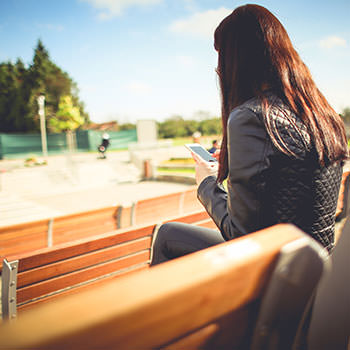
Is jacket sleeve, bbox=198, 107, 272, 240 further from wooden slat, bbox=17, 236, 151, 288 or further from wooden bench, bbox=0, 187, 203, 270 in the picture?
wooden bench, bbox=0, 187, 203, 270

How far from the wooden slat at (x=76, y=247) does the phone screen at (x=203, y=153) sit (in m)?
→ 0.79

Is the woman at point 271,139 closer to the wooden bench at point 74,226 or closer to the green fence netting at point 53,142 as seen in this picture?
the wooden bench at point 74,226

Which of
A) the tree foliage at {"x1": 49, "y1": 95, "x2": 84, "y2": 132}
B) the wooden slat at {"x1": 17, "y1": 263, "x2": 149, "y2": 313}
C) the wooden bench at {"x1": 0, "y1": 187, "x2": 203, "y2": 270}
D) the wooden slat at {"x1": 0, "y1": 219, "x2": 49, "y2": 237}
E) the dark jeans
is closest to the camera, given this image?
the dark jeans

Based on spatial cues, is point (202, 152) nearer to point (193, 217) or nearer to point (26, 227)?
point (193, 217)

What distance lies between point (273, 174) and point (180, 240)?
693 millimetres

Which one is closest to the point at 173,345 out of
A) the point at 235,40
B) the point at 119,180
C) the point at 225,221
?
the point at 225,221

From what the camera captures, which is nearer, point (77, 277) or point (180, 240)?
point (180, 240)

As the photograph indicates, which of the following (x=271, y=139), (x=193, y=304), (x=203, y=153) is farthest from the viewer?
(x=203, y=153)

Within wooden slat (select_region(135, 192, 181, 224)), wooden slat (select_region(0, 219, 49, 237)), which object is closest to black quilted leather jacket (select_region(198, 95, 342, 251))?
wooden slat (select_region(0, 219, 49, 237))

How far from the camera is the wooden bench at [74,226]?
8.73ft

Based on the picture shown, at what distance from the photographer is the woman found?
1076mm

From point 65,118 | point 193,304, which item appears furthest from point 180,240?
point 65,118

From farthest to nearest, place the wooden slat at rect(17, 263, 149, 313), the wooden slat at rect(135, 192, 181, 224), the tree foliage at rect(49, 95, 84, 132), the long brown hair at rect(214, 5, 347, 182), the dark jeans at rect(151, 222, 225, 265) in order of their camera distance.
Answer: the tree foliage at rect(49, 95, 84, 132)
the wooden slat at rect(135, 192, 181, 224)
the wooden slat at rect(17, 263, 149, 313)
the dark jeans at rect(151, 222, 225, 265)
the long brown hair at rect(214, 5, 347, 182)

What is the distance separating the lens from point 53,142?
2869 cm
